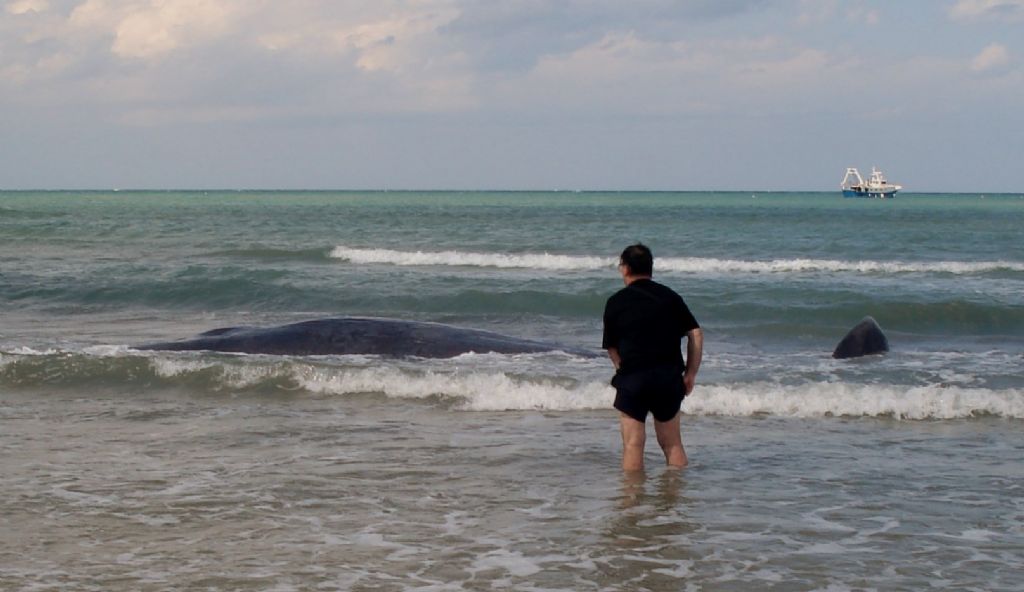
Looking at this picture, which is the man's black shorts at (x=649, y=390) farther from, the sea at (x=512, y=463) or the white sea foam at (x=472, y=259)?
the white sea foam at (x=472, y=259)

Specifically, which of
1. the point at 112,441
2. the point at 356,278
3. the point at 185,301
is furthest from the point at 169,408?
the point at 356,278

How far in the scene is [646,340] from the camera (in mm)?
7121

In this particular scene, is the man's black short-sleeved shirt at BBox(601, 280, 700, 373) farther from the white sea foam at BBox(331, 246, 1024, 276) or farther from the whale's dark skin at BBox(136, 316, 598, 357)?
the white sea foam at BBox(331, 246, 1024, 276)

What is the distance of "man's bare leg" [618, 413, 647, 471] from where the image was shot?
7.34m

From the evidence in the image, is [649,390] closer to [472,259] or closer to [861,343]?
[861,343]

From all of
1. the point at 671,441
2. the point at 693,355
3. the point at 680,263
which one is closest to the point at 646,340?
the point at 693,355

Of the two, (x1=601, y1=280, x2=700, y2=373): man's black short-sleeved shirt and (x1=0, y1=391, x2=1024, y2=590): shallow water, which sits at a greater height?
(x1=601, y1=280, x2=700, y2=373): man's black short-sleeved shirt

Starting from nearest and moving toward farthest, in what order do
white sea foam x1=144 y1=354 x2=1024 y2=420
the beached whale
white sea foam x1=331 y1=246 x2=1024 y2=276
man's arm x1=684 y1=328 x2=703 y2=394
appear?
1. man's arm x1=684 y1=328 x2=703 y2=394
2. white sea foam x1=144 y1=354 x2=1024 y2=420
3. the beached whale
4. white sea foam x1=331 y1=246 x2=1024 y2=276

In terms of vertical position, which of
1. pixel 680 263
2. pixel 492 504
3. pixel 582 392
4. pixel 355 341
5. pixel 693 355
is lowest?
pixel 492 504

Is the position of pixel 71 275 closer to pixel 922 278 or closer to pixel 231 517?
pixel 922 278

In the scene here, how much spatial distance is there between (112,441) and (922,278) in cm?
2118

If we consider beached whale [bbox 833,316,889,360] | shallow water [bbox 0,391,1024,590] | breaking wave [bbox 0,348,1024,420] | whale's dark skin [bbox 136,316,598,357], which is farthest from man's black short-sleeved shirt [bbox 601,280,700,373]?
beached whale [bbox 833,316,889,360]

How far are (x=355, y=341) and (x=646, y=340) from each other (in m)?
6.25

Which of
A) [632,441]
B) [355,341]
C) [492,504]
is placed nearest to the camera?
[492,504]
